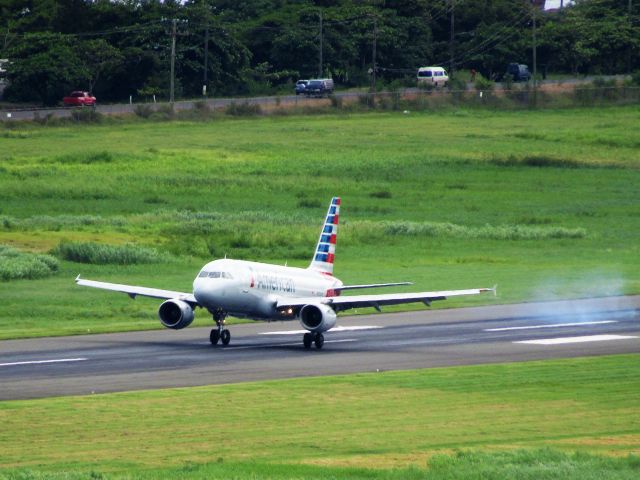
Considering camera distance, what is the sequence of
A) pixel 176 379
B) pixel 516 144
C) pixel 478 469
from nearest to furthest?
pixel 478 469
pixel 176 379
pixel 516 144

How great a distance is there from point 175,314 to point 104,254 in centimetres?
2440

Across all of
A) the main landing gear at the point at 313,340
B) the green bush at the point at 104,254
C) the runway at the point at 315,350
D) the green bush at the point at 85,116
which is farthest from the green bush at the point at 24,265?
the green bush at the point at 85,116

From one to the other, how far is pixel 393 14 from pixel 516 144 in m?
64.8

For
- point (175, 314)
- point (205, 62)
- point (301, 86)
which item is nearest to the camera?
point (175, 314)

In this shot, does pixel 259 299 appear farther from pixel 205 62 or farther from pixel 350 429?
pixel 205 62

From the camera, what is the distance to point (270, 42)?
18000cm

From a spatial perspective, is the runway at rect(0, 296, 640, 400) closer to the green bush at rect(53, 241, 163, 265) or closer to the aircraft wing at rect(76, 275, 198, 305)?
the aircraft wing at rect(76, 275, 198, 305)

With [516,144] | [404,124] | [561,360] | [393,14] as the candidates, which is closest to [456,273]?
[561,360]

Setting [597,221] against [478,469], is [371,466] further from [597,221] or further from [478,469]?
[597,221]

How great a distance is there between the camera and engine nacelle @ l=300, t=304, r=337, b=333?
4669 cm

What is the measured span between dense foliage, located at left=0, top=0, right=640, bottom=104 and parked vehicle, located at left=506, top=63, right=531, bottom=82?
9398mm

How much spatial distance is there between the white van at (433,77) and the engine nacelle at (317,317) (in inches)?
4993

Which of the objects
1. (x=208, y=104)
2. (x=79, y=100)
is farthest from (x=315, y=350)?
(x=79, y=100)

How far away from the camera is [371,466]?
27312mm
